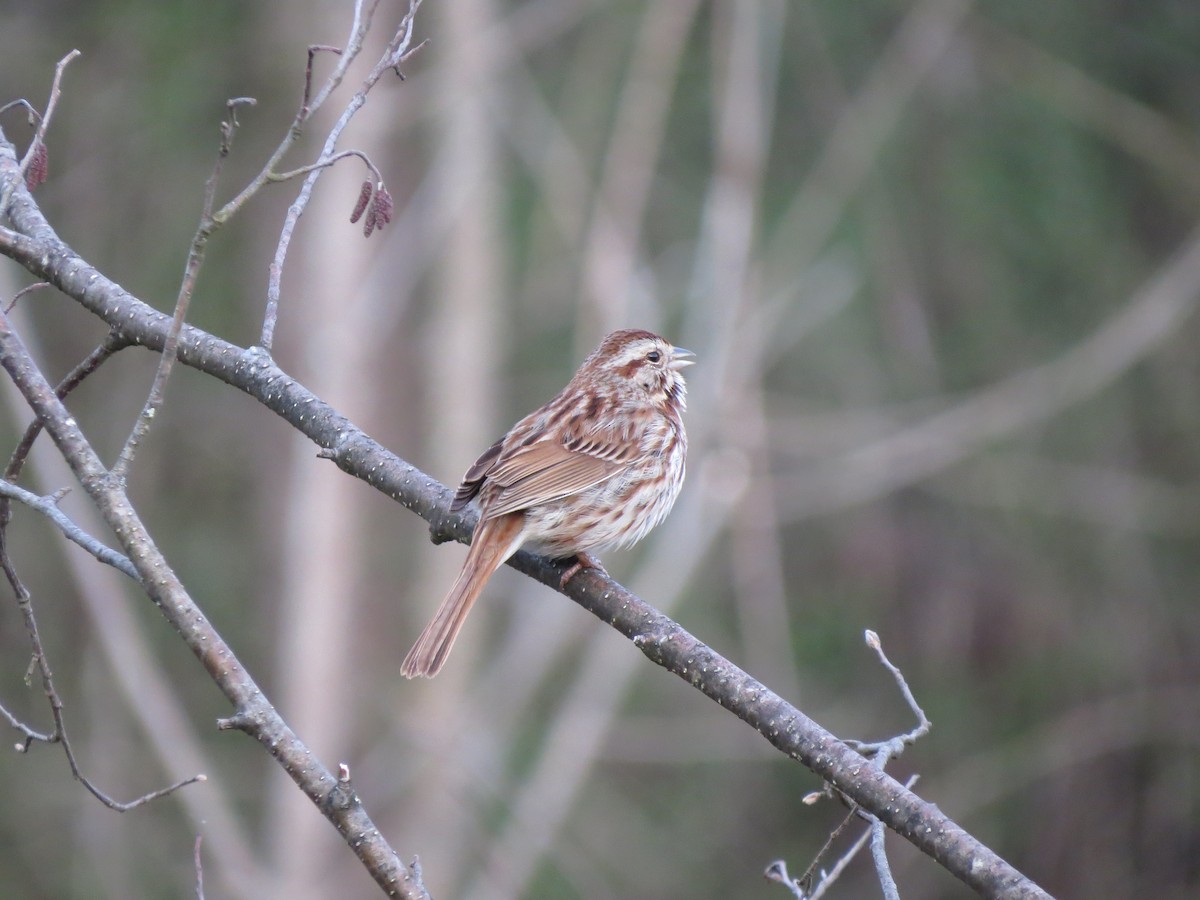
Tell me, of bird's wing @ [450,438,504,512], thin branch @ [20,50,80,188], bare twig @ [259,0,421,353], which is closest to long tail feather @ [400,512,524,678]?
bird's wing @ [450,438,504,512]

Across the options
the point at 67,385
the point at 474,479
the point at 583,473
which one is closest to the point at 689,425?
the point at 583,473

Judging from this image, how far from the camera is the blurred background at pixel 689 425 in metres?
9.15

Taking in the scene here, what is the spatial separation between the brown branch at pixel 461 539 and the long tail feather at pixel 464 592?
4.0 inches

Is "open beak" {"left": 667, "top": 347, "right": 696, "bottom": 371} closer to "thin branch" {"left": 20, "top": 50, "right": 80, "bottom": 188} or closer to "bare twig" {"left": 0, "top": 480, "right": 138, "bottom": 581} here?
"thin branch" {"left": 20, "top": 50, "right": 80, "bottom": 188}

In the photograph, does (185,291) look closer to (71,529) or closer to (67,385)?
(71,529)

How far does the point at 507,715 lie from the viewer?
31.8ft

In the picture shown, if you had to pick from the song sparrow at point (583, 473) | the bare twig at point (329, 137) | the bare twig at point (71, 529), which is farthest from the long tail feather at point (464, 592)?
the bare twig at point (71, 529)

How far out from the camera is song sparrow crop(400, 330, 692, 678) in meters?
4.03

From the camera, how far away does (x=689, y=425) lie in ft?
31.8

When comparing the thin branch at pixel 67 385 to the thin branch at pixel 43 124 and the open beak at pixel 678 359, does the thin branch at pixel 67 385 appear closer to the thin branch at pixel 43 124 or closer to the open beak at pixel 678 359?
the thin branch at pixel 43 124

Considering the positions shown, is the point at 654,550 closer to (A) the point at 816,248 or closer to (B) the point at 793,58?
(A) the point at 816,248

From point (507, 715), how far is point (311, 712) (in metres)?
1.44

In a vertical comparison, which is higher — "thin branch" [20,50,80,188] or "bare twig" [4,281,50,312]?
"thin branch" [20,50,80,188]

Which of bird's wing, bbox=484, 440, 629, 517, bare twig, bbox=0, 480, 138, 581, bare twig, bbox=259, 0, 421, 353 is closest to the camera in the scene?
bare twig, bbox=0, 480, 138, 581
